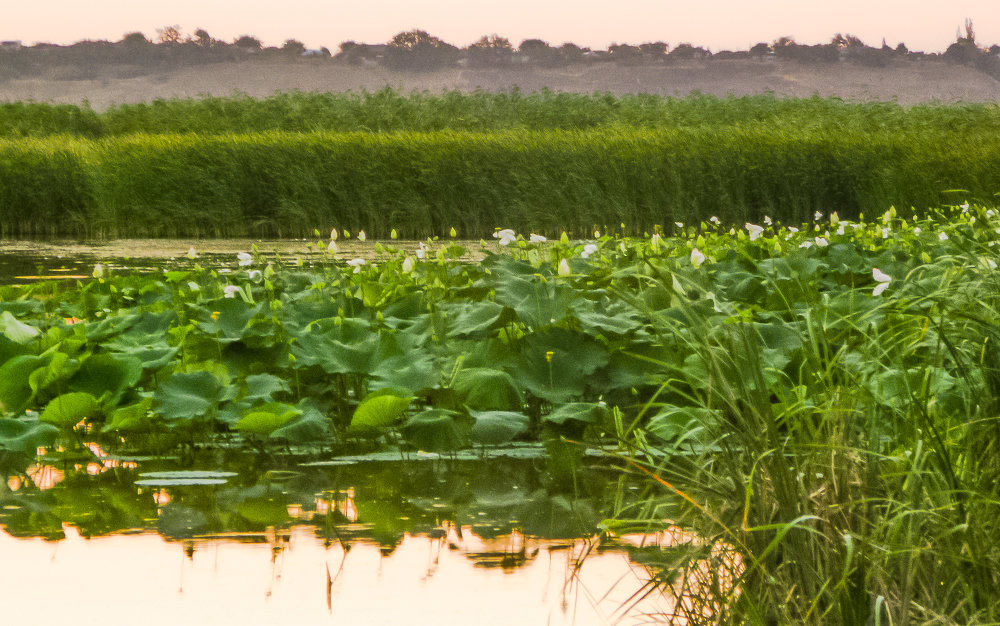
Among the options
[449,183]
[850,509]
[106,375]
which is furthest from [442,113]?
[850,509]

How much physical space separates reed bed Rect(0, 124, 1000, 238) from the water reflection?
446 inches

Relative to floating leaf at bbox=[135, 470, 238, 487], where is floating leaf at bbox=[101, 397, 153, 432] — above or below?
above

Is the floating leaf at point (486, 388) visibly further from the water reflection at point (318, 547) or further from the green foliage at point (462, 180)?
the green foliage at point (462, 180)

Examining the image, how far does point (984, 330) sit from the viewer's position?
6.45 feet

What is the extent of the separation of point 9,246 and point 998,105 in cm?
2072

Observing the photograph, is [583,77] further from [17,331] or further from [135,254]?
[17,331]

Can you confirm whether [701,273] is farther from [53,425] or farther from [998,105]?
[998,105]

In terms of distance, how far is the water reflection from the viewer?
6.10 ft

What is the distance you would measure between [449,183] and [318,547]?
12.7 metres

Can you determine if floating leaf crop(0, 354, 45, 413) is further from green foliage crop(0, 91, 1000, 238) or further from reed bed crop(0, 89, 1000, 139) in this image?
reed bed crop(0, 89, 1000, 139)

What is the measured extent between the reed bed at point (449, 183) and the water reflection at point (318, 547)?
11.3m

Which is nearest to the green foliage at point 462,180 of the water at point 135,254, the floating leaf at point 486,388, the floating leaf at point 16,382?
the water at point 135,254

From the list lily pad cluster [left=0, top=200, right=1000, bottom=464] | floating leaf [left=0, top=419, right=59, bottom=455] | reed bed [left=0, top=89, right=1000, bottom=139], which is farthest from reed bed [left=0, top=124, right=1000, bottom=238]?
floating leaf [left=0, top=419, right=59, bottom=455]

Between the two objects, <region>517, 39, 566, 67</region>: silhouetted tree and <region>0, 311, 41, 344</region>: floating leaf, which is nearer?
<region>0, 311, 41, 344</region>: floating leaf
